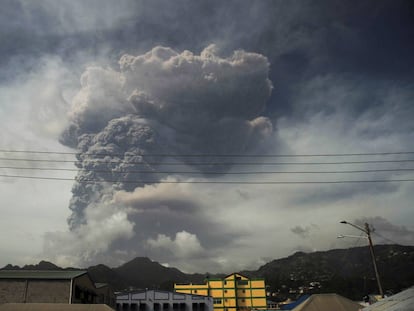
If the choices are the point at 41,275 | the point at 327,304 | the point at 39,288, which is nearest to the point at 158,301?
the point at 41,275

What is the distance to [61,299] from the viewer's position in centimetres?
5294

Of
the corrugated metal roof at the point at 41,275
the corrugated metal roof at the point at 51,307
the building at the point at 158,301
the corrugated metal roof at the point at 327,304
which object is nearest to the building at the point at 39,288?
the corrugated metal roof at the point at 41,275

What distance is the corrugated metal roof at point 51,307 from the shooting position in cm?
4806

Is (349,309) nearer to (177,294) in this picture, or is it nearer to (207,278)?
(177,294)

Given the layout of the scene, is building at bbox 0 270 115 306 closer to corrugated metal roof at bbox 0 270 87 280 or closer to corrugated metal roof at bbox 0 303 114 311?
corrugated metal roof at bbox 0 270 87 280

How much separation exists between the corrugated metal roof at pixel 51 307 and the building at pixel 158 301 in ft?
116

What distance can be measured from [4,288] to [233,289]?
7000 centimetres

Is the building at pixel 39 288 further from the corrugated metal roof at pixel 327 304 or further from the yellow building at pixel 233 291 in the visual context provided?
the yellow building at pixel 233 291

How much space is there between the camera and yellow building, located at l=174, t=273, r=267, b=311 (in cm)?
10625

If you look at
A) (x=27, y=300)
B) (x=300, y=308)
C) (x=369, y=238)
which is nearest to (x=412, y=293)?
(x=369, y=238)

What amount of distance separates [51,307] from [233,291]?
69.0 m

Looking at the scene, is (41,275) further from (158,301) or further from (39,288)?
(158,301)

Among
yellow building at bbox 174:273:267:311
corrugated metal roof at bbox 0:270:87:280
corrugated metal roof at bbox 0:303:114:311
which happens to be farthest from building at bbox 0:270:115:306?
yellow building at bbox 174:273:267:311

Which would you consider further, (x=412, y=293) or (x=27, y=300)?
(x=27, y=300)
